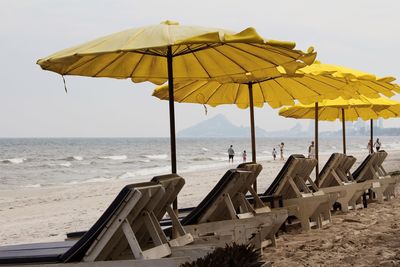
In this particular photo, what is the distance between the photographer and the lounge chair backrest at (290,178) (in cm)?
711

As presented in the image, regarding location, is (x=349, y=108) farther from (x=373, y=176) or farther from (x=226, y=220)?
(x=226, y=220)

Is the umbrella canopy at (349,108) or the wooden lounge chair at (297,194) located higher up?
the umbrella canopy at (349,108)

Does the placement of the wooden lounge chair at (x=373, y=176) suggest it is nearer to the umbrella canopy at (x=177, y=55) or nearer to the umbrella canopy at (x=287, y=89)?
the umbrella canopy at (x=287, y=89)

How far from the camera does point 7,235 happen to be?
11.1m

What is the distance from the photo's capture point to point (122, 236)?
426 cm

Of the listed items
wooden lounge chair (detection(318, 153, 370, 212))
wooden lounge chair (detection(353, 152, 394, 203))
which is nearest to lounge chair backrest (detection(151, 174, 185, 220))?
wooden lounge chair (detection(318, 153, 370, 212))

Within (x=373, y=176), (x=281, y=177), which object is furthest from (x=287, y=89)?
(x=373, y=176)

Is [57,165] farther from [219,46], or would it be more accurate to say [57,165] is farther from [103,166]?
[219,46]

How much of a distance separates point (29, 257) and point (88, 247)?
1.63 feet

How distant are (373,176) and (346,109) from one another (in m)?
3.82

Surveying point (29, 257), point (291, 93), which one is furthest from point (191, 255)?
point (291, 93)

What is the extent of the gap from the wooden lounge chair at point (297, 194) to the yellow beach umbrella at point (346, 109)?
3.49 m

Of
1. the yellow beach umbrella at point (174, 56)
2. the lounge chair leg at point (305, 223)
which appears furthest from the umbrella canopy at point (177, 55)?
the lounge chair leg at point (305, 223)

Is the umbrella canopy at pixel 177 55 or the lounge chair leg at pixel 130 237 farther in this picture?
the umbrella canopy at pixel 177 55
